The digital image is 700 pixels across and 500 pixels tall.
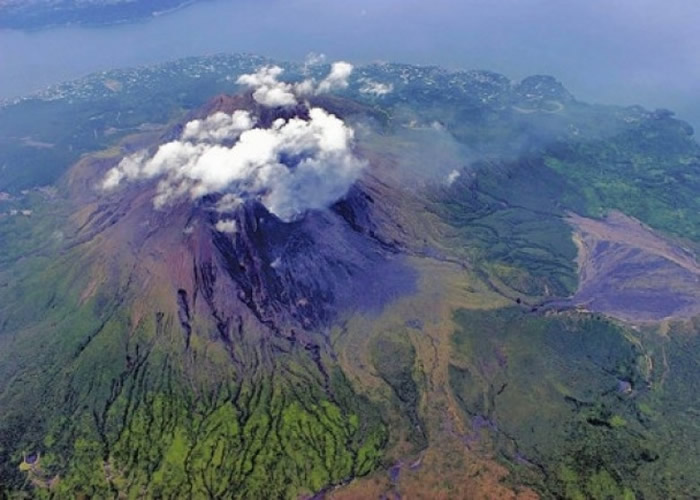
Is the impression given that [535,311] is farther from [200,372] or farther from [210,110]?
[210,110]

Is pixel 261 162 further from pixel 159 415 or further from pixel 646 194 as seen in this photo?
pixel 646 194

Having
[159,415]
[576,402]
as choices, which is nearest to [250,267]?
[159,415]

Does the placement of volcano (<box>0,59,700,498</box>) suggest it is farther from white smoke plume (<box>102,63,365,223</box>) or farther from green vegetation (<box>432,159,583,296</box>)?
green vegetation (<box>432,159,583,296</box>)

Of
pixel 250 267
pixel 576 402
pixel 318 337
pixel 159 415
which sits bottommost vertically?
pixel 159 415

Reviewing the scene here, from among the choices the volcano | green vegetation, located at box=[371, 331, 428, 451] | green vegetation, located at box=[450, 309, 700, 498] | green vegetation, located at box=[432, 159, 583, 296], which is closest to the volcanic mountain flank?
the volcano

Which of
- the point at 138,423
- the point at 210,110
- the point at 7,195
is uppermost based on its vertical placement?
the point at 210,110

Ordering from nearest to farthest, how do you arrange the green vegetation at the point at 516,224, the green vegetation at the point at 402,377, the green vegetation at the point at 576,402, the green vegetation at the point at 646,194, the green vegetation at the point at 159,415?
1. the green vegetation at the point at 576,402
2. the green vegetation at the point at 159,415
3. the green vegetation at the point at 402,377
4. the green vegetation at the point at 516,224
5. the green vegetation at the point at 646,194

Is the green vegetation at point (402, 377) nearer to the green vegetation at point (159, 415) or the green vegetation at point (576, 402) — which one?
the green vegetation at point (159, 415)

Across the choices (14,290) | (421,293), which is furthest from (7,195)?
(421,293)

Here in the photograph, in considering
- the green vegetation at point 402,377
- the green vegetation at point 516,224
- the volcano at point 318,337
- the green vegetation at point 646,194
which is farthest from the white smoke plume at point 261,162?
the green vegetation at point 646,194
